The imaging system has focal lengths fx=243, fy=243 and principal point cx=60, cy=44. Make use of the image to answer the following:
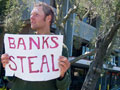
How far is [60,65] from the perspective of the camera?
2225mm

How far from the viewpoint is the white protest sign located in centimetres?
229

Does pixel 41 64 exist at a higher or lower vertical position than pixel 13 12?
lower

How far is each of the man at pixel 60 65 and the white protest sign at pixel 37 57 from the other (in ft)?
0.20

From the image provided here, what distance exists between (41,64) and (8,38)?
419 millimetres

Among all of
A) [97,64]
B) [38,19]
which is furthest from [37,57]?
[97,64]

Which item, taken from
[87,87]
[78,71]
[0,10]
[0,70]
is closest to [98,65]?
[87,87]

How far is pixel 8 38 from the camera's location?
2377mm

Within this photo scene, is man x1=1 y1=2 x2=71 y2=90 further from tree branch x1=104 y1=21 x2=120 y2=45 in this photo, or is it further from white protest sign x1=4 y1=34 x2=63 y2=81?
tree branch x1=104 y1=21 x2=120 y2=45

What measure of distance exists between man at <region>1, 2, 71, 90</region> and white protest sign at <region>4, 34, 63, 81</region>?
0.06 metres

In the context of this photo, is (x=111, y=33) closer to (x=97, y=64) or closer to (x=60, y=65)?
(x=97, y=64)

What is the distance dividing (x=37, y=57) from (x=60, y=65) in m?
0.24

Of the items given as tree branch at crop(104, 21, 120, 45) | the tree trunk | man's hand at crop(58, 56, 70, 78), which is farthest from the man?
the tree trunk

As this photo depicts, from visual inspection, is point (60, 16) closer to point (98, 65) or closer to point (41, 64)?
point (98, 65)

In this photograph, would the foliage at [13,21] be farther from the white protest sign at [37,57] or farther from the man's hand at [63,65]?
the man's hand at [63,65]
